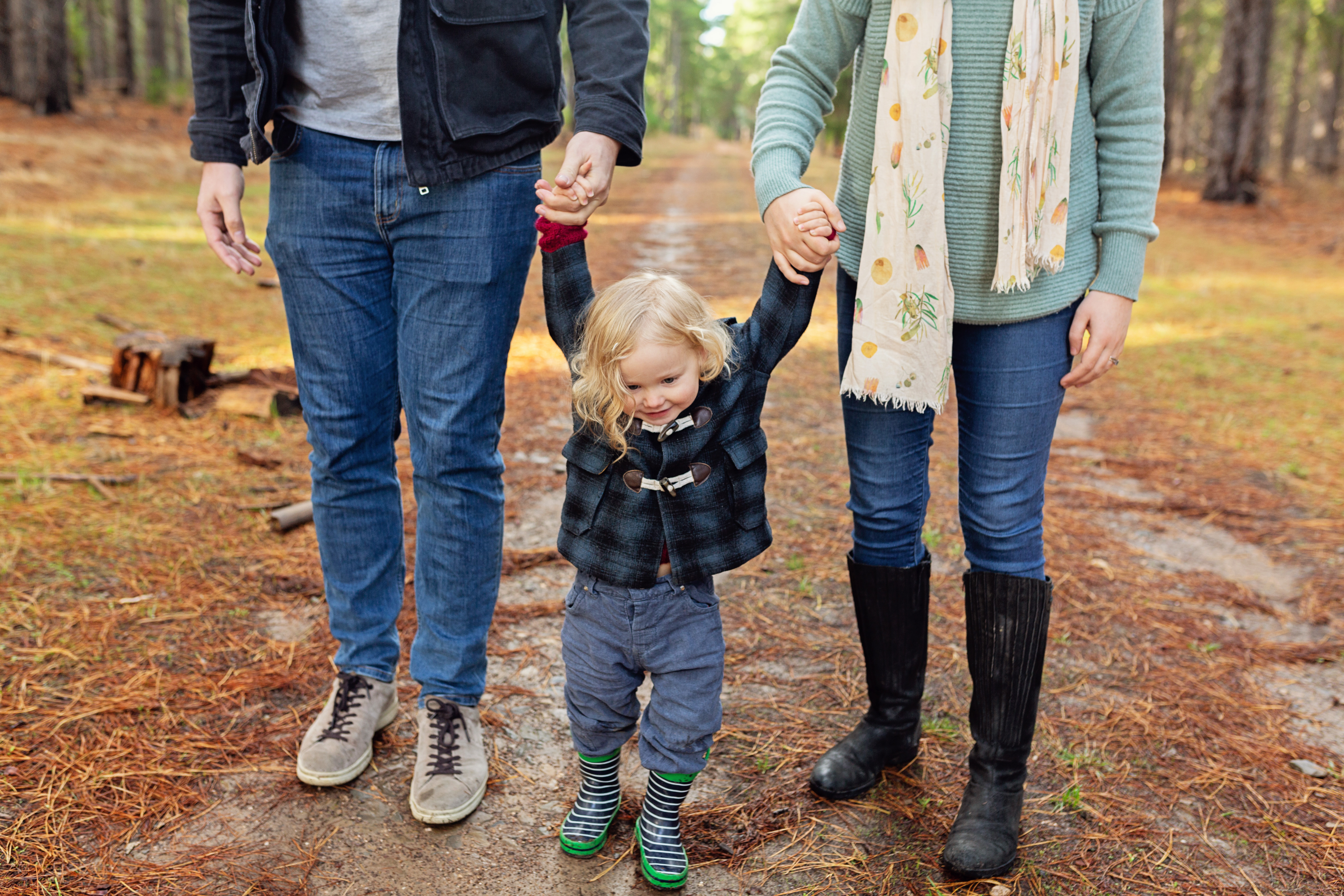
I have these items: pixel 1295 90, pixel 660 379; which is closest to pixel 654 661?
pixel 660 379

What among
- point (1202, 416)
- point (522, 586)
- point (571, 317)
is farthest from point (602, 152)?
point (1202, 416)

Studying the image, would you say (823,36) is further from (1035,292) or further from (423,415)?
(423,415)

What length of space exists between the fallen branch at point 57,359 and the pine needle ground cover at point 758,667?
0.11 m

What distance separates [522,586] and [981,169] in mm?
2138

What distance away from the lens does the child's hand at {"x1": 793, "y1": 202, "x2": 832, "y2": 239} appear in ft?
6.06

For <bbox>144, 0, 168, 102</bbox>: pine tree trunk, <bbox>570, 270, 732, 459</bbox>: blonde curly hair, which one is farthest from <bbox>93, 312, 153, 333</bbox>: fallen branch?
<bbox>144, 0, 168, 102</bbox>: pine tree trunk

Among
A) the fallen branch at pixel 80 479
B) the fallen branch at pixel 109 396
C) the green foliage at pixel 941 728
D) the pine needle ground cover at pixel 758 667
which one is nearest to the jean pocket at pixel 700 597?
the pine needle ground cover at pixel 758 667

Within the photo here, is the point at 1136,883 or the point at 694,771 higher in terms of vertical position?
the point at 694,771

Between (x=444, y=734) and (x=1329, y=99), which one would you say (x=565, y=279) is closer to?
(x=444, y=734)

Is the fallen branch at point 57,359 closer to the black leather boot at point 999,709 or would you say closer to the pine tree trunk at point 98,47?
the black leather boot at point 999,709

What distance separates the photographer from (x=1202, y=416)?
580 cm

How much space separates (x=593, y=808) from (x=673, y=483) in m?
0.78

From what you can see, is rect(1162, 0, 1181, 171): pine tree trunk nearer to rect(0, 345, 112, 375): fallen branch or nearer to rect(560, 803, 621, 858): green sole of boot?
rect(0, 345, 112, 375): fallen branch

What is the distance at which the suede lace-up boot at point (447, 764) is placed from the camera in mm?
2225
